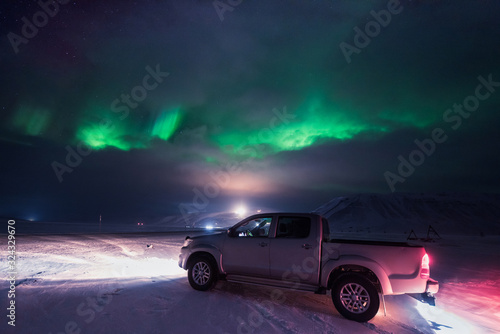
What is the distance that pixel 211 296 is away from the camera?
6.34 metres

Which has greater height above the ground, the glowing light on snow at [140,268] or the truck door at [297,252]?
the truck door at [297,252]

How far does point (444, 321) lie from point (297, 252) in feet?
10.6

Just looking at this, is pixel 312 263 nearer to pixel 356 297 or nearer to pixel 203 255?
pixel 356 297

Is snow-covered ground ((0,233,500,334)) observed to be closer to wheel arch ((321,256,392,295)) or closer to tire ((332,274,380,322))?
tire ((332,274,380,322))

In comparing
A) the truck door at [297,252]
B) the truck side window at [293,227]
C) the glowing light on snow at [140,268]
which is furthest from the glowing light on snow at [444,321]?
the glowing light on snow at [140,268]

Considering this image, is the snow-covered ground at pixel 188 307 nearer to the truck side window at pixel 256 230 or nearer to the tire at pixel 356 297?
the tire at pixel 356 297

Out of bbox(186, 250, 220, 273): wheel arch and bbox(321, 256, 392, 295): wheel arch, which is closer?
bbox(321, 256, 392, 295): wheel arch

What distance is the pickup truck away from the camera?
16.9ft

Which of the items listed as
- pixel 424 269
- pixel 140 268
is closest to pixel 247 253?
pixel 424 269

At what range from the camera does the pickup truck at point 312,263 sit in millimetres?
5137

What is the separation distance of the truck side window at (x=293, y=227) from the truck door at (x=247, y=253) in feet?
0.95

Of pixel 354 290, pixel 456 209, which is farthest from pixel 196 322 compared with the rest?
pixel 456 209

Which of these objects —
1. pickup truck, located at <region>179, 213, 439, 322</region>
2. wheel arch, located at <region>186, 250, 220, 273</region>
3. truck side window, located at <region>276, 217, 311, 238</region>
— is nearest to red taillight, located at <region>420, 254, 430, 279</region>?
pickup truck, located at <region>179, 213, 439, 322</region>

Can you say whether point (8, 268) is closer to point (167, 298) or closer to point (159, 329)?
point (167, 298)
